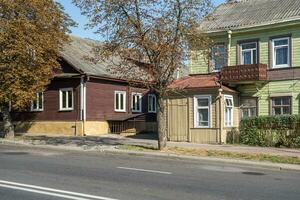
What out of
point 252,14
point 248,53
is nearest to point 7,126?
point 248,53

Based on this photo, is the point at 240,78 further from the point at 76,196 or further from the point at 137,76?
the point at 76,196

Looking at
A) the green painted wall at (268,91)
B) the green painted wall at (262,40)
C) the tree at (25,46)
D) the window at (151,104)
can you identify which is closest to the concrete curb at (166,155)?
the tree at (25,46)

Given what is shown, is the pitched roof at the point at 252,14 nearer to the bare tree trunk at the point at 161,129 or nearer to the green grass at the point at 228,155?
the bare tree trunk at the point at 161,129

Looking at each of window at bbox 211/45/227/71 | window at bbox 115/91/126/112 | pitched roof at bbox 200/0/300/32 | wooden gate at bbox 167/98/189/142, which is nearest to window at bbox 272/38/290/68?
pitched roof at bbox 200/0/300/32

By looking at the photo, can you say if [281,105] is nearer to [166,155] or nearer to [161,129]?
[161,129]

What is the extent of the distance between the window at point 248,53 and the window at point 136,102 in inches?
463

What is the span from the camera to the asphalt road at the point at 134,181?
977cm

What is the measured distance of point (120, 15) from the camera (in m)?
20.3

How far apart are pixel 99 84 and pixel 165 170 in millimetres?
19318

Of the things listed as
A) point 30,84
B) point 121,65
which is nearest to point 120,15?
point 121,65

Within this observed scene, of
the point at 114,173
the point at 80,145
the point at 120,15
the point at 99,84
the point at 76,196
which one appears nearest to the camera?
the point at 76,196

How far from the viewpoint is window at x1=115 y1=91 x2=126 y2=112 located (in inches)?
1387

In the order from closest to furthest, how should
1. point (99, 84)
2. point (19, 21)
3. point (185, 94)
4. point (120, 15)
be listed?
1. point (120, 15)
2. point (19, 21)
3. point (185, 94)
4. point (99, 84)

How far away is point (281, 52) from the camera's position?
26109 millimetres
